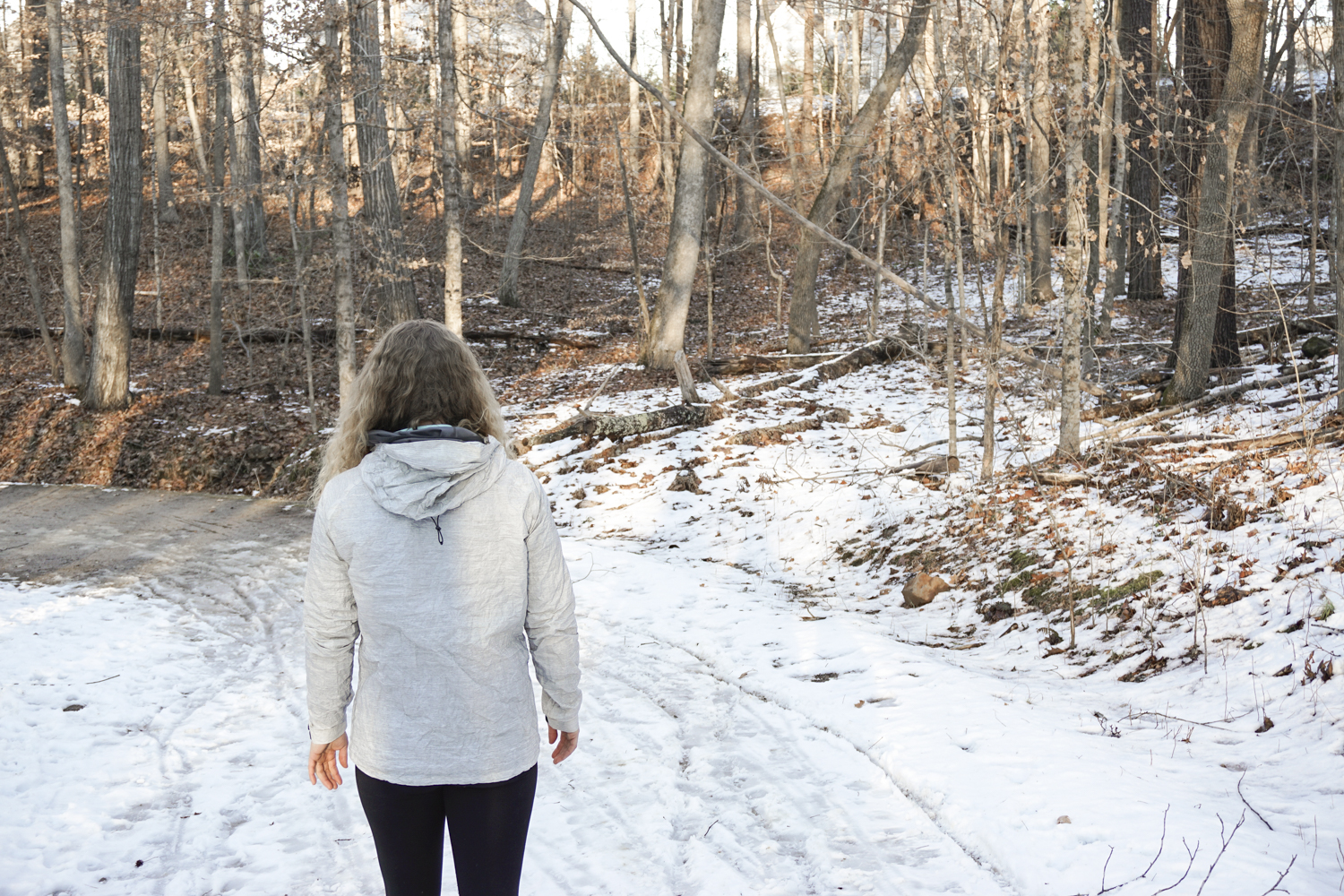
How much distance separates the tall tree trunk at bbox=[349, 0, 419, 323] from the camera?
12.2 metres

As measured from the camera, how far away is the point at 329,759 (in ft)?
8.26

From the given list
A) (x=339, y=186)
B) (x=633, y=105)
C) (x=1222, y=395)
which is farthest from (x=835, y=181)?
(x=633, y=105)

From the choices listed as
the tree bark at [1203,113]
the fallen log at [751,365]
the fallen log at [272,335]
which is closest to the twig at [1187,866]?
the tree bark at [1203,113]

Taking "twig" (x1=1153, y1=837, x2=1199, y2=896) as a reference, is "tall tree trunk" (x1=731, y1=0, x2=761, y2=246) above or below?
above

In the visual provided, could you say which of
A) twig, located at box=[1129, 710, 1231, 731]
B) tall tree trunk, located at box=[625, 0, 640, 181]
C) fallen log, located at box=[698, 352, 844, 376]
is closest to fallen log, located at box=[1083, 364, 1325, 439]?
twig, located at box=[1129, 710, 1231, 731]

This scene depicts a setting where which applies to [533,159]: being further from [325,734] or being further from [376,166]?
[325,734]

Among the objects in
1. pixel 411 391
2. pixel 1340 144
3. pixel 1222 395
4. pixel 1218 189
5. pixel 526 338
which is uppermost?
pixel 1340 144

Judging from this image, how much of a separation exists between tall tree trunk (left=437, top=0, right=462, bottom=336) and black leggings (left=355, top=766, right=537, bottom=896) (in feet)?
33.7

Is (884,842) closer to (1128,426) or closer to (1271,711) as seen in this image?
(1271,711)

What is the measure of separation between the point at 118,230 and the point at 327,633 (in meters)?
16.1

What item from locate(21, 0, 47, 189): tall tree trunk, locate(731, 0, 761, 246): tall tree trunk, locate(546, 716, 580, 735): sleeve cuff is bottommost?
locate(546, 716, 580, 735): sleeve cuff

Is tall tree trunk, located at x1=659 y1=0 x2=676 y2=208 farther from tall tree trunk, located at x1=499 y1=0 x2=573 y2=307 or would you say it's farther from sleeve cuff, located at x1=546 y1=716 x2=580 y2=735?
sleeve cuff, located at x1=546 y1=716 x2=580 y2=735

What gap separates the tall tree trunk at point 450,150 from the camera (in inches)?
471

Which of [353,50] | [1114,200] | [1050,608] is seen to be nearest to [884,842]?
[1050,608]
